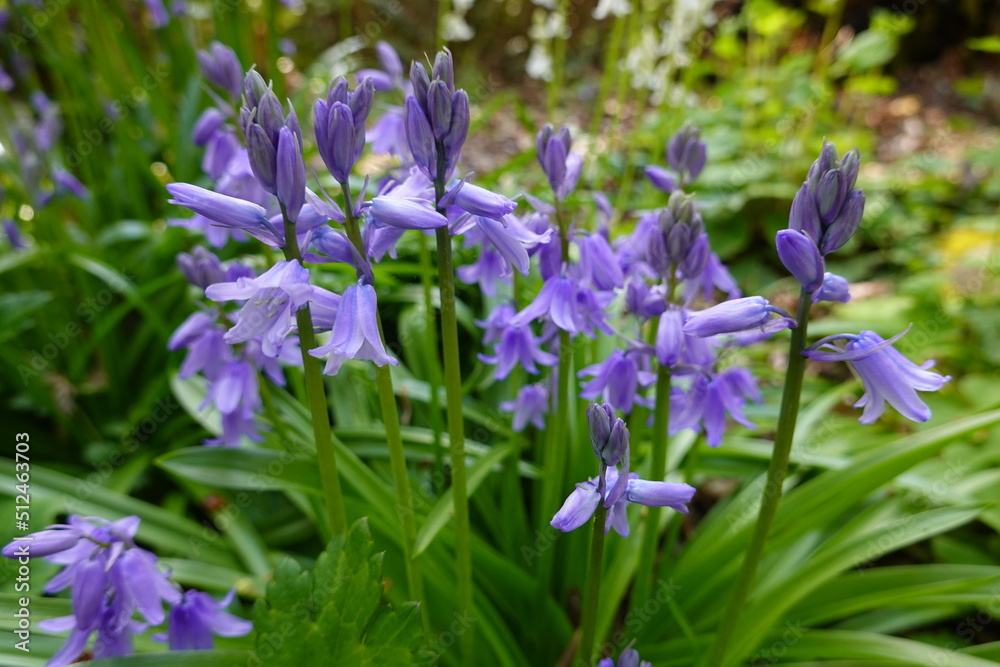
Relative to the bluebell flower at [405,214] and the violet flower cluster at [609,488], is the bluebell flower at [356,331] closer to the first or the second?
the bluebell flower at [405,214]

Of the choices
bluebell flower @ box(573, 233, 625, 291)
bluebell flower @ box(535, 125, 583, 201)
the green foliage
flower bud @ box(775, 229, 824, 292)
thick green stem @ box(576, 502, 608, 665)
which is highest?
bluebell flower @ box(535, 125, 583, 201)

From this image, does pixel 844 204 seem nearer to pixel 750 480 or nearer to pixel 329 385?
pixel 750 480

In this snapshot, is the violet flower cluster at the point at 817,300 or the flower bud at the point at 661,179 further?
the flower bud at the point at 661,179

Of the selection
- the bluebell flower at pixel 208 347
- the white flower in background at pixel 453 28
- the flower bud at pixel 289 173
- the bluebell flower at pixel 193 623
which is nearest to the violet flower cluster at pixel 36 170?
the bluebell flower at pixel 208 347

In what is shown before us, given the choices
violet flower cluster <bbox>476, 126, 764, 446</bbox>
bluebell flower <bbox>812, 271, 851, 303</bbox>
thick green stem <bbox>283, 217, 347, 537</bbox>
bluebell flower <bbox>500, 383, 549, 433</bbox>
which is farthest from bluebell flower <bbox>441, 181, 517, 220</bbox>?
bluebell flower <bbox>500, 383, 549, 433</bbox>

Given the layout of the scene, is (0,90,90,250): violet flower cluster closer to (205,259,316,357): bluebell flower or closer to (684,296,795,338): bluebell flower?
(205,259,316,357): bluebell flower

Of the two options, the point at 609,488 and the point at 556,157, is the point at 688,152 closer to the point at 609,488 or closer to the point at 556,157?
the point at 556,157
